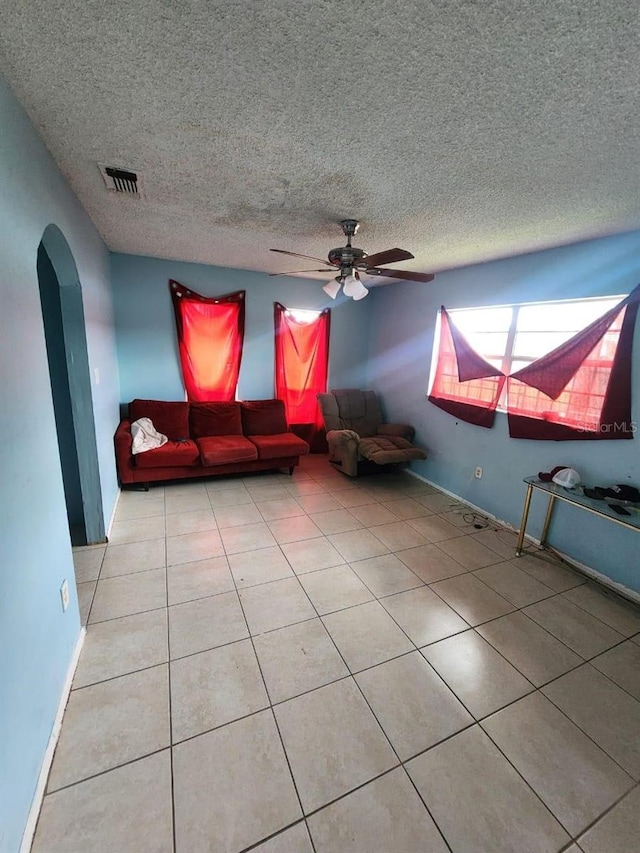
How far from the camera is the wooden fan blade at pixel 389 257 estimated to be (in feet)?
6.76

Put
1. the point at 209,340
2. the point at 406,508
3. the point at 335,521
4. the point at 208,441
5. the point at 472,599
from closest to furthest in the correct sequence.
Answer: the point at 472,599 → the point at 335,521 → the point at 406,508 → the point at 208,441 → the point at 209,340

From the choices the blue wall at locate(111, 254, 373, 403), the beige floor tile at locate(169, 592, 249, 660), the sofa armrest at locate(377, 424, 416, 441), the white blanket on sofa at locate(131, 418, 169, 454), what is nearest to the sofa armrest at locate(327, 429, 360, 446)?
the sofa armrest at locate(377, 424, 416, 441)

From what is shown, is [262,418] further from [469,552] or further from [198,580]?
[469,552]

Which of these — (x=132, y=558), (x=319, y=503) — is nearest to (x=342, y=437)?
(x=319, y=503)

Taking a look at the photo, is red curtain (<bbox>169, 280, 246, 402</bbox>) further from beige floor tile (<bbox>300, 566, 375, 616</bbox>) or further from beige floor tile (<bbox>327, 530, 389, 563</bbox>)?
beige floor tile (<bbox>300, 566, 375, 616</bbox>)

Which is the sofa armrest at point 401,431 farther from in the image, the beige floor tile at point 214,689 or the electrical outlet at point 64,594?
the electrical outlet at point 64,594

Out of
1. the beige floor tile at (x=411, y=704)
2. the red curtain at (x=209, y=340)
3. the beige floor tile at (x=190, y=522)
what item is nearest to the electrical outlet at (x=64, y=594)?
the beige floor tile at (x=190, y=522)

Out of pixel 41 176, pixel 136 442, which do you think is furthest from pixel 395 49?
pixel 136 442

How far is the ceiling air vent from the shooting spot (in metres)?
1.77

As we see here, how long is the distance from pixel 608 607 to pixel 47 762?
2.93 meters

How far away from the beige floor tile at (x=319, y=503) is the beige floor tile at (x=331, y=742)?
5.62ft

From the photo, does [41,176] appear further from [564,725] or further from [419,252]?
[564,725]

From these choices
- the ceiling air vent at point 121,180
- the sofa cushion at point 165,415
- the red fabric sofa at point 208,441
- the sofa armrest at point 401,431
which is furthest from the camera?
the sofa armrest at point 401,431

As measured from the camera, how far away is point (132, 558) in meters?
2.35
